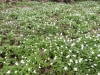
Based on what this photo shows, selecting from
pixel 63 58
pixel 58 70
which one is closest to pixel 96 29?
pixel 63 58

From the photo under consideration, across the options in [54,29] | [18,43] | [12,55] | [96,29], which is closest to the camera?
[12,55]

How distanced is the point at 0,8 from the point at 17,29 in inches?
256

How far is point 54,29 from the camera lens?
409 inches

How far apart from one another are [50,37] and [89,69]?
3.16 meters

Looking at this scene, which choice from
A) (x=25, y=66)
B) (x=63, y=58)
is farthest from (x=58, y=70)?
(x=25, y=66)

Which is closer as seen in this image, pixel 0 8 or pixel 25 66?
pixel 25 66

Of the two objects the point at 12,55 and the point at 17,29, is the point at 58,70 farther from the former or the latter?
the point at 17,29

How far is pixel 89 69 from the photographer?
22.5ft

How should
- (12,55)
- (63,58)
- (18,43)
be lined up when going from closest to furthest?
(63,58), (12,55), (18,43)

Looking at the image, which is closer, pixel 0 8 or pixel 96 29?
pixel 96 29

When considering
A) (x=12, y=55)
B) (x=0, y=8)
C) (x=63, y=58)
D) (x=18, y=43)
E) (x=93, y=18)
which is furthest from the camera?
(x=0, y=8)

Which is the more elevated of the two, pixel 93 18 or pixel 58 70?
pixel 93 18

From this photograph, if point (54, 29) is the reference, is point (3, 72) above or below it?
below

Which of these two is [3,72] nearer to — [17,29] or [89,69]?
[89,69]
